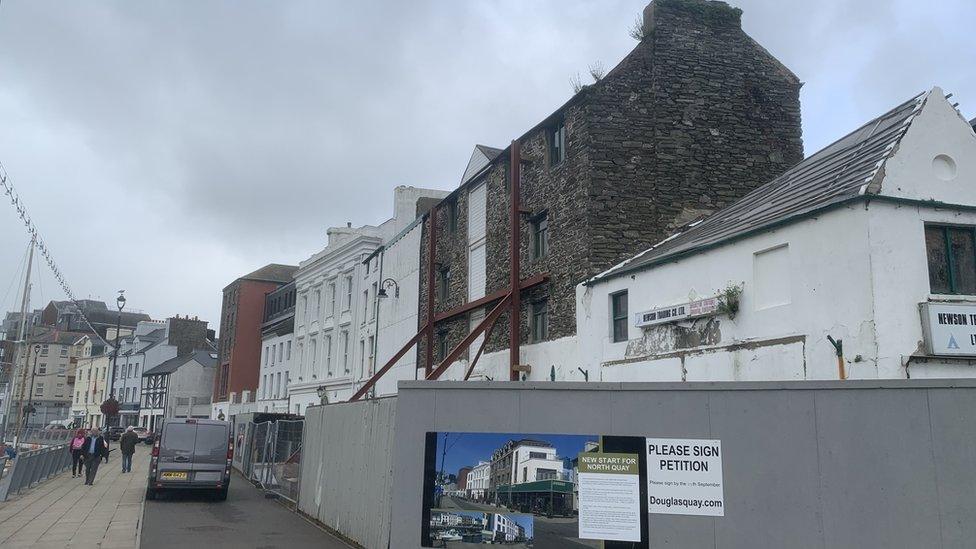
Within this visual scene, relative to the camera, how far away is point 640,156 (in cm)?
1838

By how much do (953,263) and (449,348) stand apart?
1655 cm

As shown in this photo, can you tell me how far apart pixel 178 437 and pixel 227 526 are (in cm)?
535

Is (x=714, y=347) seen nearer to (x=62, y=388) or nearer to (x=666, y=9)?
(x=666, y=9)

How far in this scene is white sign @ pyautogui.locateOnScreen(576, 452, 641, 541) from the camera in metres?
7.60

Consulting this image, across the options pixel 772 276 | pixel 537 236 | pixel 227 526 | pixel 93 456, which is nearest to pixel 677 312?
pixel 772 276

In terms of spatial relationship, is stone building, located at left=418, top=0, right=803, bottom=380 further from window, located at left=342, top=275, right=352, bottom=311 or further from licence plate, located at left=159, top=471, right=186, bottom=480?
window, located at left=342, top=275, right=352, bottom=311

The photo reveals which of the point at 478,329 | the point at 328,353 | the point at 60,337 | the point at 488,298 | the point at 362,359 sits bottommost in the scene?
the point at 478,329

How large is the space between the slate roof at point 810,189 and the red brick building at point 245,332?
46.2 meters

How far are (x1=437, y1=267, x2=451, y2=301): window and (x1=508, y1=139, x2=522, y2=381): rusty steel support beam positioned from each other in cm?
571

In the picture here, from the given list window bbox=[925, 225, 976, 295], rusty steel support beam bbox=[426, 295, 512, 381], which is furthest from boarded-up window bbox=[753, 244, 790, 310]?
rusty steel support beam bbox=[426, 295, 512, 381]

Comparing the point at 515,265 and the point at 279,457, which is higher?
the point at 515,265

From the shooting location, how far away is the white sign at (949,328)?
10.1 metres

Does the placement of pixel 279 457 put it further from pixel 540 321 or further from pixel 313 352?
pixel 313 352

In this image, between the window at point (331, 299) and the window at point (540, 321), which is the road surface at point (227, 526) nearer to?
the window at point (540, 321)
